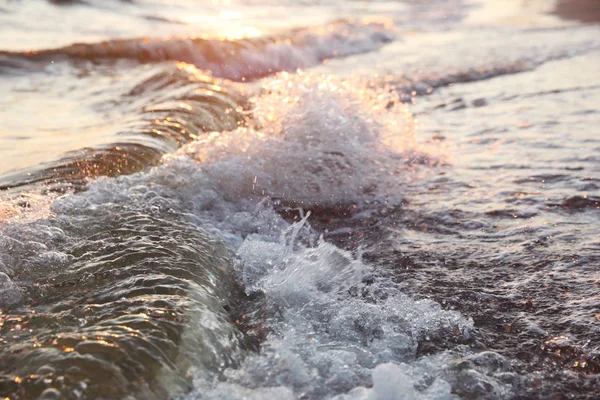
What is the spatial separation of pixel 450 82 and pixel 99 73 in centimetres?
530

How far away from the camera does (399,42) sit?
1428cm

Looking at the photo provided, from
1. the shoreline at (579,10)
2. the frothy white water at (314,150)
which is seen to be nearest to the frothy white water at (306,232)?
the frothy white water at (314,150)

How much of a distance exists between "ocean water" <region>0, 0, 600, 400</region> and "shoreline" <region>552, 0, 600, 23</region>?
→ 29.2ft

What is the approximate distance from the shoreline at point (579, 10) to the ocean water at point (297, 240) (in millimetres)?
8909

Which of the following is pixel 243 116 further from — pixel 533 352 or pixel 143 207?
pixel 533 352

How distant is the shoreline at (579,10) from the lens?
1574 centimetres

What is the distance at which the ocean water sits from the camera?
2.08 meters

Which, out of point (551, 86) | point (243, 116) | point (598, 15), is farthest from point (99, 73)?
point (598, 15)

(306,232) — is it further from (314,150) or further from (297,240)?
Result: (314,150)

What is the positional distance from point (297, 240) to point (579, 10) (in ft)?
Result: 57.9

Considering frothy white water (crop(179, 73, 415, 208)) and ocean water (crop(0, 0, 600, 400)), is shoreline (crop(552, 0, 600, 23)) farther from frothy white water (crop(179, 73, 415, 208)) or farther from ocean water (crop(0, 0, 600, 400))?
frothy white water (crop(179, 73, 415, 208))

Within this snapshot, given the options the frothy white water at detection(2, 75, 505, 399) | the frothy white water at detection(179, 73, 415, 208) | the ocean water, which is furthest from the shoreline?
the frothy white water at detection(2, 75, 505, 399)

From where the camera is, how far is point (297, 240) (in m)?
3.49

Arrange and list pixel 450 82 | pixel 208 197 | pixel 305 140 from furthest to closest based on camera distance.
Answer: pixel 450 82, pixel 305 140, pixel 208 197
